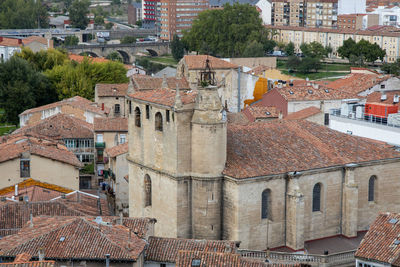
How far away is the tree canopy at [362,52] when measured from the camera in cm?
13264

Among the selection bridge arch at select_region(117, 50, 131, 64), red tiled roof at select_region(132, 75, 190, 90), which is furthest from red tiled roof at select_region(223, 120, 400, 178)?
bridge arch at select_region(117, 50, 131, 64)

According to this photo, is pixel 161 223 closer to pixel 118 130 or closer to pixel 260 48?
pixel 118 130

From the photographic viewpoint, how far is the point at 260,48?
469 feet

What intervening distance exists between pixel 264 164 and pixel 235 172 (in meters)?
1.83

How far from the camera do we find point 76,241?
3534cm

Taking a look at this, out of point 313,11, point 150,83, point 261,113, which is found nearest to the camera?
point 261,113

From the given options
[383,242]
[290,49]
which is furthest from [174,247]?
[290,49]

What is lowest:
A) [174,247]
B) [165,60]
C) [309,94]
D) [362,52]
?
[174,247]

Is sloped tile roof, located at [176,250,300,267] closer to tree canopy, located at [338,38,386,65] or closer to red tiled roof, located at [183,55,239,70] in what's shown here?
red tiled roof, located at [183,55,239,70]

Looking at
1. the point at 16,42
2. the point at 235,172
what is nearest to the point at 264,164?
the point at 235,172

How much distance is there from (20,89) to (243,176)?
55587 millimetres

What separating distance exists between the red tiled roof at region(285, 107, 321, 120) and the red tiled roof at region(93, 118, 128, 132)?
13883mm

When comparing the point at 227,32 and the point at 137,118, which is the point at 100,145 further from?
the point at 227,32

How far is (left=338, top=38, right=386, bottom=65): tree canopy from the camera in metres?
133
